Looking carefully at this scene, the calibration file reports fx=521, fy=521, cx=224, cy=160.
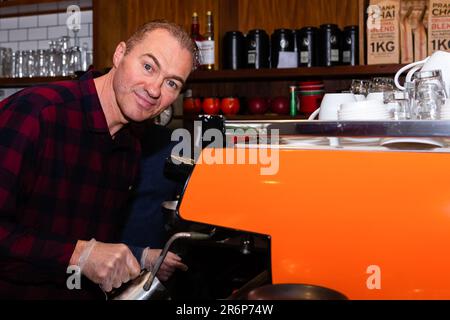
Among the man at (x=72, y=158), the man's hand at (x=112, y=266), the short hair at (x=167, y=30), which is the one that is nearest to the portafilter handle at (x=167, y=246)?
the man's hand at (x=112, y=266)

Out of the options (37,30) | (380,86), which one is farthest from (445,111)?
(37,30)

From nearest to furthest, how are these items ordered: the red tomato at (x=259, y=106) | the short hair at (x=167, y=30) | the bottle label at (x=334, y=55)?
1. the short hair at (x=167, y=30)
2. the bottle label at (x=334, y=55)
3. the red tomato at (x=259, y=106)

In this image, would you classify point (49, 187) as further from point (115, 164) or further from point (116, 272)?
point (116, 272)

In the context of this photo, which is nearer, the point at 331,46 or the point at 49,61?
the point at 331,46

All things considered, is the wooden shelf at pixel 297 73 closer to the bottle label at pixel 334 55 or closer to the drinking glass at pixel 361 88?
the bottle label at pixel 334 55

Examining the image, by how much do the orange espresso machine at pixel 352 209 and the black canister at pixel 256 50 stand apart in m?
1.92

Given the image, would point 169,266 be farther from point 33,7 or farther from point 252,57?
point 33,7

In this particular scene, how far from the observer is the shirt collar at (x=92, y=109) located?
1.38m

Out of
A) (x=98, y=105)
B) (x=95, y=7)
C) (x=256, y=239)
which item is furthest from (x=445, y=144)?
(x=95, y=7)

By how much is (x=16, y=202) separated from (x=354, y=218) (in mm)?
803

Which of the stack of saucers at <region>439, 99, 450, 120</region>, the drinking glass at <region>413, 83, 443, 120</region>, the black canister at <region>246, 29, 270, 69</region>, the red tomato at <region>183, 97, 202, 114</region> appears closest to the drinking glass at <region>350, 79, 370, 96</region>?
the drinking glass at <region>413, 83, 443, 120</region>

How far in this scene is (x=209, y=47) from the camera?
286 centimetres

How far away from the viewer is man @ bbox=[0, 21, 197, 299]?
116 cm

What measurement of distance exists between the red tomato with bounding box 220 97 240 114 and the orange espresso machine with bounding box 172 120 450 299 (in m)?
2.00
